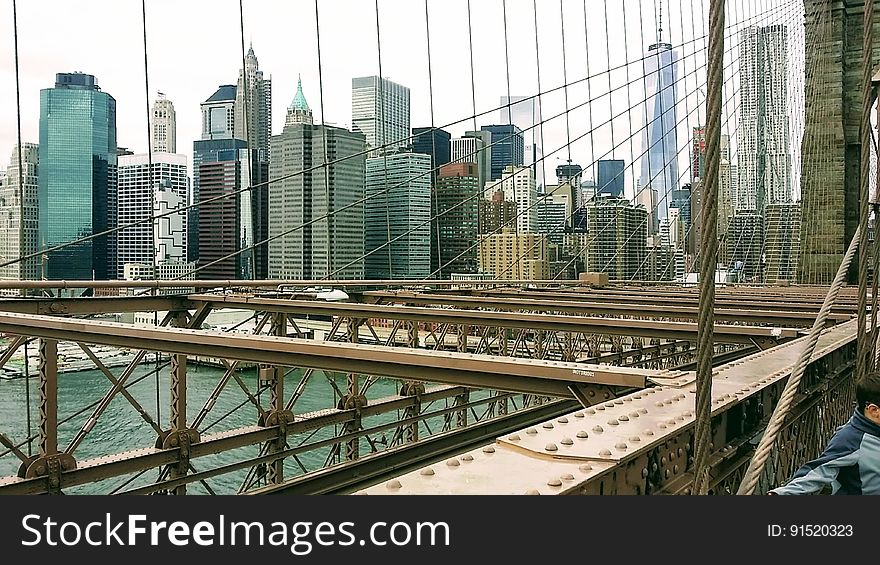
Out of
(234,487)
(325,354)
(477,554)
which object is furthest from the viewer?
(234,487)

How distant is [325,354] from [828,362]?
3078mm

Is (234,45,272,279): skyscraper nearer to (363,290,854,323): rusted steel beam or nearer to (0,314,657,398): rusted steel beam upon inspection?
(363,290,854,323): rusted steel beam

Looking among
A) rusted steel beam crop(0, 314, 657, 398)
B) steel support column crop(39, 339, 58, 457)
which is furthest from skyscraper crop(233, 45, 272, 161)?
rusted steel beam crop(0, 314, 657, 398)

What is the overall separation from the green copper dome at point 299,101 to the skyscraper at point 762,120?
1574 cm

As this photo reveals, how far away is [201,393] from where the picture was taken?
996 inches

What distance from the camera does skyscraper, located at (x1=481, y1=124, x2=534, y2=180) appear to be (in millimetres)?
19891

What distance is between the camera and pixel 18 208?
34.9 ft

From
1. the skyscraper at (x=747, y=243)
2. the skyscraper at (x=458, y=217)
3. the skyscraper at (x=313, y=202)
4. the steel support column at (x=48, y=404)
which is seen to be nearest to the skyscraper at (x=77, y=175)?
the skyscraper at (x=313, y=202)

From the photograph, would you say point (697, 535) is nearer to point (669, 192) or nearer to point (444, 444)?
point (444, 444)

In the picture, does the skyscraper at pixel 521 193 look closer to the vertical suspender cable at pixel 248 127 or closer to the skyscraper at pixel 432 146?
the skyscraper at pixel 432 146

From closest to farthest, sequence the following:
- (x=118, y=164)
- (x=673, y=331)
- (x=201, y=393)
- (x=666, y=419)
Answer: (x=666, y=419) < (x=673, y=331) < (x=118, y=164) < (x=201, y=393)

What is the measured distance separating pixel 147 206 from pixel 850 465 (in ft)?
37.2

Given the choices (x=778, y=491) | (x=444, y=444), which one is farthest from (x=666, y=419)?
(x=444, y=444)

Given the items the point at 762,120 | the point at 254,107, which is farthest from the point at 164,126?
the point at 762,120
